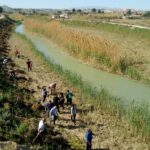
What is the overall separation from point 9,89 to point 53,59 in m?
20.6

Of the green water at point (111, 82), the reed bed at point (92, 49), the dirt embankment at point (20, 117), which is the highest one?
the reed bed at point (92, 49)

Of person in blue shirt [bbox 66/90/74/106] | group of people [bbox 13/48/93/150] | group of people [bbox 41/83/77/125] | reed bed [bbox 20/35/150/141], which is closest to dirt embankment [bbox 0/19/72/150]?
group of people [bbox 13/48/93/150]

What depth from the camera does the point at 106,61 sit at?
39844 mm

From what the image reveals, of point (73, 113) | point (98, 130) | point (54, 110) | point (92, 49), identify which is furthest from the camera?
point (92, 49)

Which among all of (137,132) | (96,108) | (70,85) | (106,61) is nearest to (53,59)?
(106,61)

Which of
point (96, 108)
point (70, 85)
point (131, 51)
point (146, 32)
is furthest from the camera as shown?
point (146, 32)

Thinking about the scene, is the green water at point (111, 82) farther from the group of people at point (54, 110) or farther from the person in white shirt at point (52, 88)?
the group of people at point (54, 110)

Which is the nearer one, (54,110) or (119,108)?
(54,110)

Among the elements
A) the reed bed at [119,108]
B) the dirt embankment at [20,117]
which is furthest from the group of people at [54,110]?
the reed bed at [119,108]

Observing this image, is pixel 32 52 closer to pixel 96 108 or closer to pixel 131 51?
pixel 131 51

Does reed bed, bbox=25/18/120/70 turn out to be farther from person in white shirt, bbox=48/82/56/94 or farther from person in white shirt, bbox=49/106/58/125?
person in white shirt, bbox=49/106/58/125

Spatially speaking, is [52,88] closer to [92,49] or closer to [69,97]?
[69,97]

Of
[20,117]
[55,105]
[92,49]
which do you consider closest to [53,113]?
[20,117]

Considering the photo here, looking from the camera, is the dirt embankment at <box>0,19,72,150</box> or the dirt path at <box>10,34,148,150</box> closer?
the dirt embankment at <box>0,19,72,150</box>
